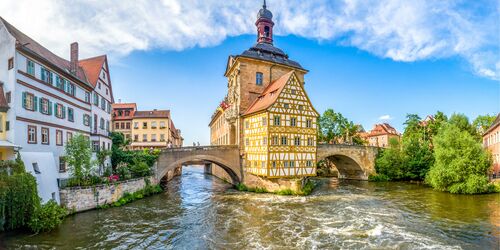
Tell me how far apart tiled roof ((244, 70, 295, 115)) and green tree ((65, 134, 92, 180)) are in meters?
13.4

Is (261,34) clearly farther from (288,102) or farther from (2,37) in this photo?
(2,37)

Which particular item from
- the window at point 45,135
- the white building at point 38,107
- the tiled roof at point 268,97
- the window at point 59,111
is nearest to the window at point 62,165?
the white building at point 38,107

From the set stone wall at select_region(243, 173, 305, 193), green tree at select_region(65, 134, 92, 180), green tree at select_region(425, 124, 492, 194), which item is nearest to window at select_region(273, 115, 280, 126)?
stone wall at select_region(243, 173, 305, 193)

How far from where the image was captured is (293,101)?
26062mm

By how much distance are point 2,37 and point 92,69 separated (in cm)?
1075

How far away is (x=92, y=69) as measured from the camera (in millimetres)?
26375

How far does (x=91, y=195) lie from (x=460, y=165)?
92.9 ft

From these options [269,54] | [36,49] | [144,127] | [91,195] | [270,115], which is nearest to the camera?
[91,195]

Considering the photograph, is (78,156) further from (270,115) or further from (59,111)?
(270,115)

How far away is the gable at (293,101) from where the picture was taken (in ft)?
82.8

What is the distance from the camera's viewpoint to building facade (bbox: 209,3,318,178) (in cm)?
2512

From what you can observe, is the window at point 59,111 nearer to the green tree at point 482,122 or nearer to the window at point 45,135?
the window at point 45,135

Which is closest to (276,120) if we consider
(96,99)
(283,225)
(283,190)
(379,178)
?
(283,190)

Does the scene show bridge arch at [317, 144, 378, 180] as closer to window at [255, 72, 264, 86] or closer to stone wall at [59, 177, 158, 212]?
window at [255, 72, 264, 86]
